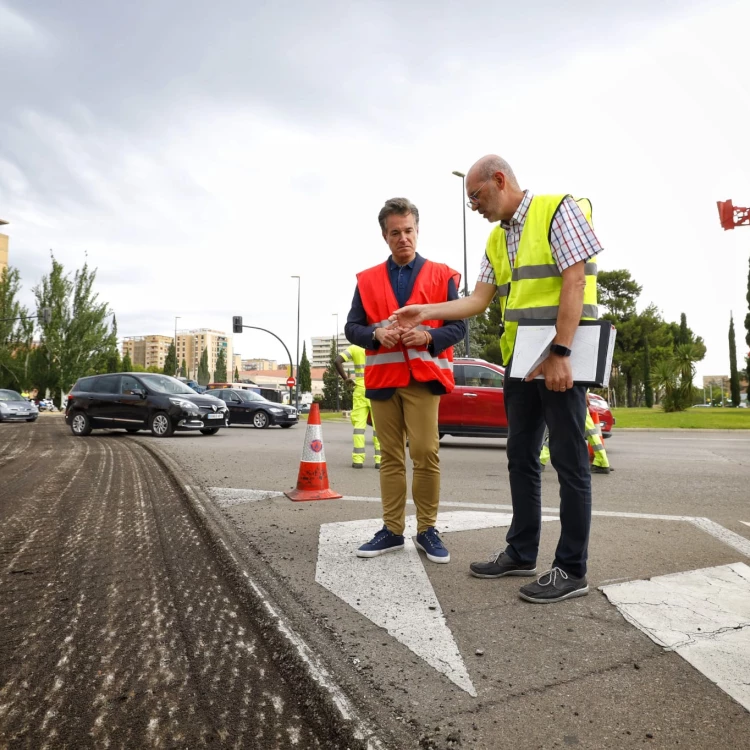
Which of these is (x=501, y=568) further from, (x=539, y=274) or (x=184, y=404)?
(x=184, y=404)

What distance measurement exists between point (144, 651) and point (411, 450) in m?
1.84

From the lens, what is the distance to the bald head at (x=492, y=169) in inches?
121

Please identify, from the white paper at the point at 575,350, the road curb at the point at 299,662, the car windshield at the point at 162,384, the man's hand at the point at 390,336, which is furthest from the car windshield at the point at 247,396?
the white paper at the point at 575,350

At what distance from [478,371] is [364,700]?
35.8ft

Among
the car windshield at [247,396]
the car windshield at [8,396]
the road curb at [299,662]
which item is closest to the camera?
the road curb at [299,662]

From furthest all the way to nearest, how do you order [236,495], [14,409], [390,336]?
1. [14,409]
2. [236,495]
3. [390,336]

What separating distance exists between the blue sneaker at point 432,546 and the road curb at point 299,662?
87 centimetres

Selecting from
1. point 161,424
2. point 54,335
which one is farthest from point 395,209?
point 54,335

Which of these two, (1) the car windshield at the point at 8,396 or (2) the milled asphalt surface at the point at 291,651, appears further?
(1) the car windshield at the point at 8,396

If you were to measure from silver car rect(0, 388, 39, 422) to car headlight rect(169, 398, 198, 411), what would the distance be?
48.2 feet

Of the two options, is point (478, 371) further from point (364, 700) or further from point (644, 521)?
point (364, 700)

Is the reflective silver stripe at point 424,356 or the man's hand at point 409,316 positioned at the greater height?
the man's hand at point 409,316

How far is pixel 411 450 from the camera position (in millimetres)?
3643

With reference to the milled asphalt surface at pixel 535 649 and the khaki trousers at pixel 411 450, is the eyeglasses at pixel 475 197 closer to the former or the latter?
the khaki trousers at pixel 411 450
